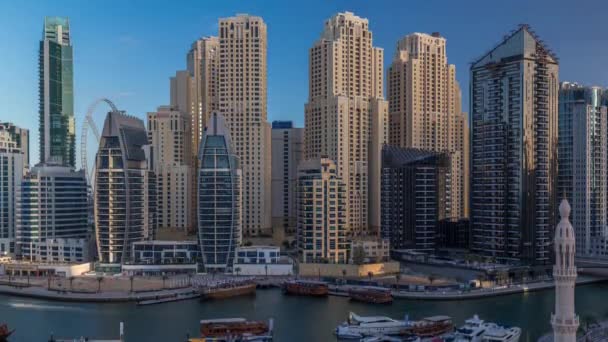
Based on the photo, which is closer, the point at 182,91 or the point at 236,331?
the point at 236,331

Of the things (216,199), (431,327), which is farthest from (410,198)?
(431,327)

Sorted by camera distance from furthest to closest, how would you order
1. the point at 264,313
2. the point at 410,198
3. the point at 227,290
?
the point at 410,198 < the point at 227,290 < the point at 264,313

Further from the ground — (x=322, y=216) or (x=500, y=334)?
(x=322, y=216)

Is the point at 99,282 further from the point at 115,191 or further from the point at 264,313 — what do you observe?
the point at 264,313

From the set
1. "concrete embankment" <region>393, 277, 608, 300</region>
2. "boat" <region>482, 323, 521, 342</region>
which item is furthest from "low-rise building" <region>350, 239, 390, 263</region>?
"boat" <region>482, 323, 521, 342</region>

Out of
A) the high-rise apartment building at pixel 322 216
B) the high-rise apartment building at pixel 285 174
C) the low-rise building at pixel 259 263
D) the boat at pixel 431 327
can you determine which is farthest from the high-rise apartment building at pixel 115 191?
the boat at pixel 431 327

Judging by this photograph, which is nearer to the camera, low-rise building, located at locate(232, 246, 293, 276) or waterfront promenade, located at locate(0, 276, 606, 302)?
waterfront promenade, located at locate(0, 276, 606, 302)

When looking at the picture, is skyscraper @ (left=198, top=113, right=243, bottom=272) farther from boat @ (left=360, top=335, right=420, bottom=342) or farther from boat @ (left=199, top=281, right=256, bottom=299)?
boat @ (left=360, top=335, right=420, bottom=342)
